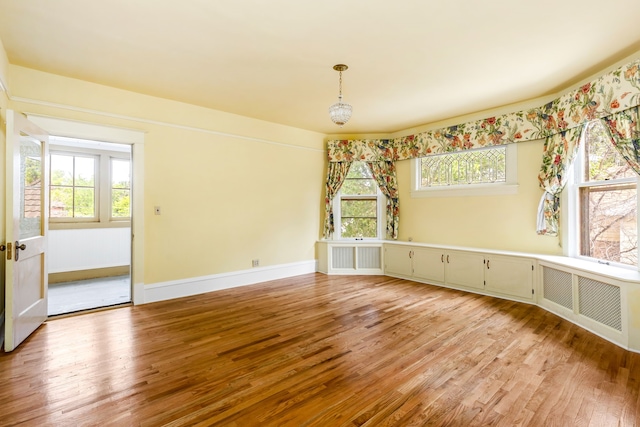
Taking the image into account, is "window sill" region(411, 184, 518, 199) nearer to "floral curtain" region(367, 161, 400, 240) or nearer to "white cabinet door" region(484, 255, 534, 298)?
"floral curtain" region(367, 161, 400, 240)

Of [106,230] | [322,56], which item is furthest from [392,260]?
[106,230]

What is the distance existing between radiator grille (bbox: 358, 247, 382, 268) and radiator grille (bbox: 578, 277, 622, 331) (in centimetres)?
297

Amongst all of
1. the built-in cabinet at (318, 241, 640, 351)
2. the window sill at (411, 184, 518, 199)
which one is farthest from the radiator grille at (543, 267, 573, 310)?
the window sill at (411, 184, 518, 199)

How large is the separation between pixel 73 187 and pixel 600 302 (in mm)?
7859

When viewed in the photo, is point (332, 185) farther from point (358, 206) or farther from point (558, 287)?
point (558, 287)

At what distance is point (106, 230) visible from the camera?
5781 mm

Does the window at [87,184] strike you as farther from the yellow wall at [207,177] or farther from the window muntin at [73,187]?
the yellow wall at [207,177]

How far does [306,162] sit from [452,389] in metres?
4.42

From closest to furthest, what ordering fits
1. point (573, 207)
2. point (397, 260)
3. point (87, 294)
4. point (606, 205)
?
1. point (606, 205)
2. point (573, 207)
3. point (87, 294)
4. point (397, 260)

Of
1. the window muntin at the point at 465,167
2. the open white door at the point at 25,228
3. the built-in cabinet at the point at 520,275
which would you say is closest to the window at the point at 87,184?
the open white door at the point at 25,228

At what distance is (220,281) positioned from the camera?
15.4 feet

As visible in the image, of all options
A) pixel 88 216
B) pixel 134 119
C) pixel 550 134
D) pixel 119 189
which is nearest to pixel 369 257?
pixel 550 134

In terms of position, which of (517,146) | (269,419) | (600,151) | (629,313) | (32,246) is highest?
(517,146)

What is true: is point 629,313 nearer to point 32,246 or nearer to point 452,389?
point 452,389
